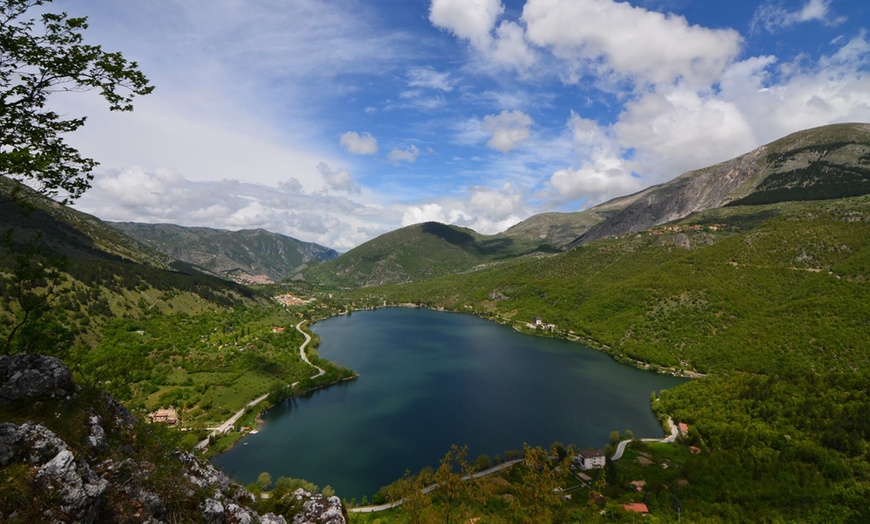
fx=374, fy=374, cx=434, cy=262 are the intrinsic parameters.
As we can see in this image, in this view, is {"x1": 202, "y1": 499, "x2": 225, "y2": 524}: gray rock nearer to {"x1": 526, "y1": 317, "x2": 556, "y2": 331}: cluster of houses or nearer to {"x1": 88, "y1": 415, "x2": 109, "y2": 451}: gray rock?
{"x1": 88, "y1": 415, "x2": 109, "y2": 451}: gray rock

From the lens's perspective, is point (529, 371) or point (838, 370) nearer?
point (838, 370)

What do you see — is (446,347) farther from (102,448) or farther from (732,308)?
(102,448)

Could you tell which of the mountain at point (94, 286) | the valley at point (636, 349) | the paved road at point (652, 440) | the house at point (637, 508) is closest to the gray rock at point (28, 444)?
the valley at point (636, 349)

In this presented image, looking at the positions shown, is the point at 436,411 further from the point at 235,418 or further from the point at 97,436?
the point at 97,436

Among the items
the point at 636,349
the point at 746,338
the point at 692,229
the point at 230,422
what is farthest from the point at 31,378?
the point at 692,229

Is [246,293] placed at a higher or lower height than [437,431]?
higher

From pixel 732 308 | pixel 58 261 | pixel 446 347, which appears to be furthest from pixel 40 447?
pixel 732 308
